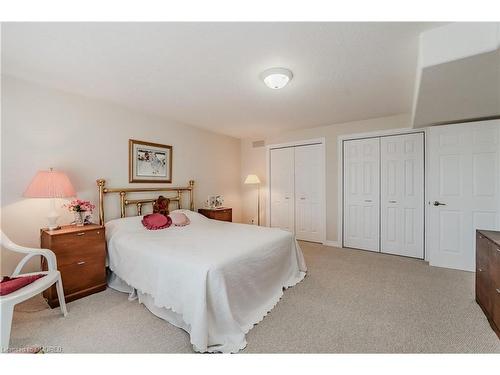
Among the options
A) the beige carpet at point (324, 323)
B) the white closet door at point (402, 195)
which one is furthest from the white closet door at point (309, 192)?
the beige carpet at point (324, 323)

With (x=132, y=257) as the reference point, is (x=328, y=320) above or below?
below

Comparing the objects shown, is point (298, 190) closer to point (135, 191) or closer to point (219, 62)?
point (135, 191)

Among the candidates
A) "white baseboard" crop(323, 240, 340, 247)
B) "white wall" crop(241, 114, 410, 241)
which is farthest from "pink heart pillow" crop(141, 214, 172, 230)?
"white baseboard" crop(323, 240, 340, 247)

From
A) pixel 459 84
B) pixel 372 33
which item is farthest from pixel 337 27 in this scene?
pixel 459 84

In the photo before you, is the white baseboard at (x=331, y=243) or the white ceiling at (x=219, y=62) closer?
the white ceiling at (x=219, y=62)

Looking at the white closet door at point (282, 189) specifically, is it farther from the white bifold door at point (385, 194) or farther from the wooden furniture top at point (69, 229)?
the wooden furniture top at point (69, 229)

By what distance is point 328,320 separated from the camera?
6.23 ft

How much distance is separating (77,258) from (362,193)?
161 inches

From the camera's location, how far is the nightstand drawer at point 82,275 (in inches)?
86.7

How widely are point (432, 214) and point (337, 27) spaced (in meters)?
2.93

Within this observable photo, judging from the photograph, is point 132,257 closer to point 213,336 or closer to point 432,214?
point 213,336

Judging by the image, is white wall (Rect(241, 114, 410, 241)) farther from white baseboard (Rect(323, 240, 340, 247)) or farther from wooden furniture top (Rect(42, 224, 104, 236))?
wooden furniture top (Rect(42, 224, 104, 236))

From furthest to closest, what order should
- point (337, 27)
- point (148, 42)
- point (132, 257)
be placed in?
point (132, 257) < point (148, 42) < point (337, 27)

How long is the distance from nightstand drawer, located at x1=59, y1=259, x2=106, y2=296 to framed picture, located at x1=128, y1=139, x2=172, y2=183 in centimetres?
126
